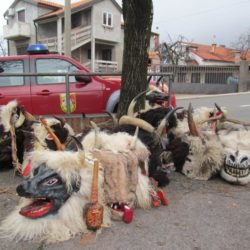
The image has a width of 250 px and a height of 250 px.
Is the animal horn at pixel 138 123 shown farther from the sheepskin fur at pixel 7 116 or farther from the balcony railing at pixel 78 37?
the balcony railing at pixel 78 37

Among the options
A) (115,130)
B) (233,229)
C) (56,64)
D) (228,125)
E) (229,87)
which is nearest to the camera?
(233,229)

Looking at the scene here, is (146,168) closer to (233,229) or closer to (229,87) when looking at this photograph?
(233,229)

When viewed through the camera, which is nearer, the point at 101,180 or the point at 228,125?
the point at 101,180

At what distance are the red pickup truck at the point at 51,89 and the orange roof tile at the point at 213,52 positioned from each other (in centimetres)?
4857

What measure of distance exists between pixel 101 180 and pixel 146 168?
824 mm

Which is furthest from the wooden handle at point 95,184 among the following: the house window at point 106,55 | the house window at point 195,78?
the house window at point 106,55

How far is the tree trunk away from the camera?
5574 millimetres

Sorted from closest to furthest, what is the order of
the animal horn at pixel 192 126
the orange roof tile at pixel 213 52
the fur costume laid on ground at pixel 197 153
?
1. the fur costume laid on ground at pixel 197 153
2. the animal horn at pixel 192 126
3. the orange roof tile at pixel 213 52

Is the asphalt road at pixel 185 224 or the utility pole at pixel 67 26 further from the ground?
the utility pole at pixel 67 26

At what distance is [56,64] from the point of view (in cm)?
758

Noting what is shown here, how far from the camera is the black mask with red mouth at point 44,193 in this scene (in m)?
3.39

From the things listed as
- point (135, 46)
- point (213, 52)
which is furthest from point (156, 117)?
point (213, 52)

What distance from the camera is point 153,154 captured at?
185 inches

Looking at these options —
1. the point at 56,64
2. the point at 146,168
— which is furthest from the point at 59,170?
the point at 56,64
